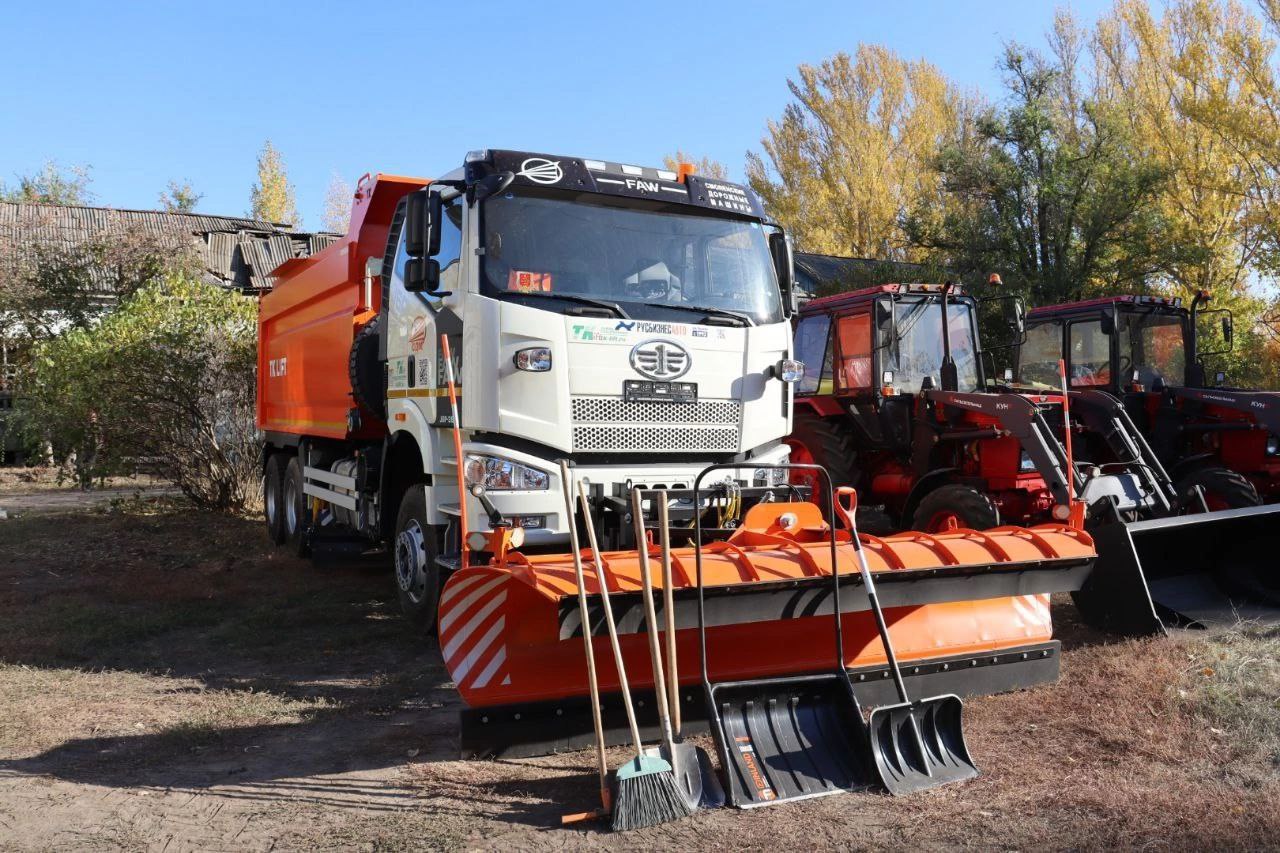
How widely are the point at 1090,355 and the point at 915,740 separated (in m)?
7.27

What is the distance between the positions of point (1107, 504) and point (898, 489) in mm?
2855

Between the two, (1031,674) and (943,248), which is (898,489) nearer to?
(1031,674)

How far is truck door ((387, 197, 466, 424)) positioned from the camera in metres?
5.89

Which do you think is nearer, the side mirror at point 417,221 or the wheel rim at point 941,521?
the side mirror at point 417,221

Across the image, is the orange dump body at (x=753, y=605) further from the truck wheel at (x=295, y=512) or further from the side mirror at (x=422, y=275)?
the truck wheel at (x=295, y=512)

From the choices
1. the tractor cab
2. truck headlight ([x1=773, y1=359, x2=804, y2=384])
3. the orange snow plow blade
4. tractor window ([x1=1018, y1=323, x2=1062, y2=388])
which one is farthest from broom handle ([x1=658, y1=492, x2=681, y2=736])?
tractor window ([x1=1018, y1=323, x2=1062, y2=388])

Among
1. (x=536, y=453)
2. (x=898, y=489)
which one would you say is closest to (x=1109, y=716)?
(x=536, y=453)

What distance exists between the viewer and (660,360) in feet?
19.1

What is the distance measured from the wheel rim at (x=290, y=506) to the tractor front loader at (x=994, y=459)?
15.8ft

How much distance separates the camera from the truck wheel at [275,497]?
35.8ft

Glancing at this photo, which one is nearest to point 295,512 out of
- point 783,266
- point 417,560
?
point 417,560

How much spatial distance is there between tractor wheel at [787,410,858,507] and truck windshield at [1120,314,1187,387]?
2.84 m

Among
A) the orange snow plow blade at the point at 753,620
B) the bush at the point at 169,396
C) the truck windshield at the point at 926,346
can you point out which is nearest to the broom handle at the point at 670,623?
the orange snow plow blade at the point at 753,620

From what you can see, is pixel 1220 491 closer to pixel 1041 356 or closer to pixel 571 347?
pixel 1041 356
